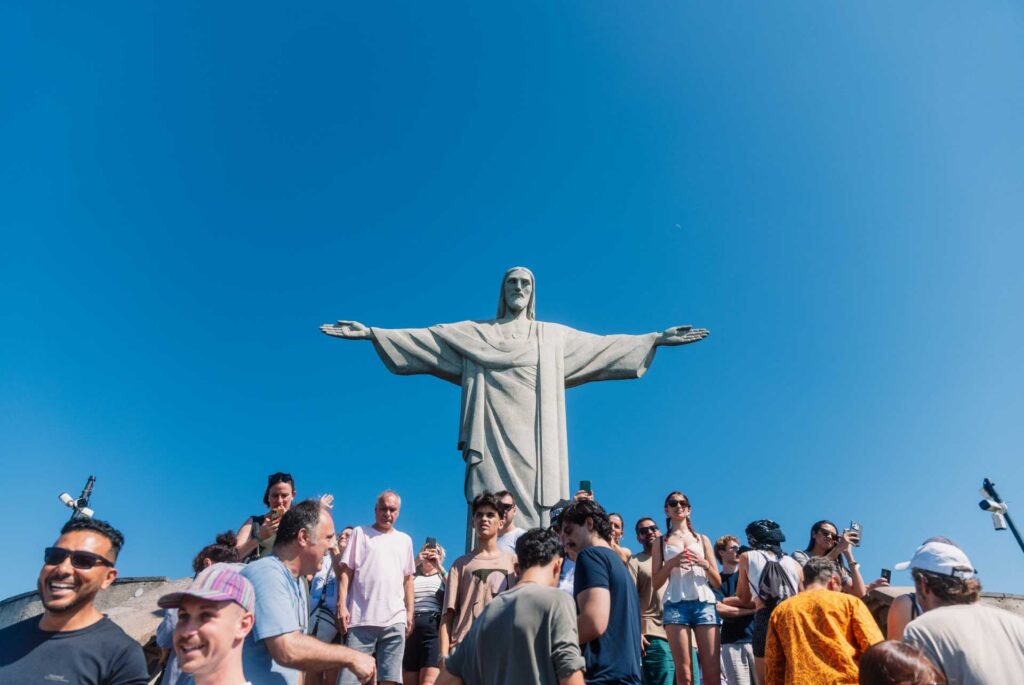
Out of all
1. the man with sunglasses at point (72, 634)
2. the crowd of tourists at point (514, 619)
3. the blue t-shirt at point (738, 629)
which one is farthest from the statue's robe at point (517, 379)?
the man with sunglasses at point (72, 634)

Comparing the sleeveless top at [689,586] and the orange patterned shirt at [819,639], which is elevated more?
the sleeveless top at [689,586]

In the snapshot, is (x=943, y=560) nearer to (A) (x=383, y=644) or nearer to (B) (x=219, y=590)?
(B) (x=219, y=590)

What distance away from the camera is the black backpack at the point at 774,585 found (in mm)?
4883

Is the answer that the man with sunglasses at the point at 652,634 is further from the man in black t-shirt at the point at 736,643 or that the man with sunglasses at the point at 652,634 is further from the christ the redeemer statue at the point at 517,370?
the christ the redeemer statue at the point at 517,370

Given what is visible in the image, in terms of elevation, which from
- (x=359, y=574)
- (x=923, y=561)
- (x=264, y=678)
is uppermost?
(x=359, y=574)

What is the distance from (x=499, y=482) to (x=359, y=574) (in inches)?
192

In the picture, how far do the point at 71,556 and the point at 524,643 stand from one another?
196 cm

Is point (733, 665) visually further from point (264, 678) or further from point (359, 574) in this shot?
point (264, 678)

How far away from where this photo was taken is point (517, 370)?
11.1 metres

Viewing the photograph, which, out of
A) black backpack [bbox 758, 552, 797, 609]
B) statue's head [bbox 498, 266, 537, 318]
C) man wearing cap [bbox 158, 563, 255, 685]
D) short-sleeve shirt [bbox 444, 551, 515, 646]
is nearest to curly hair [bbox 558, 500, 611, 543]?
short-sleeve shirt [bbox 444, 551, 515, 646]

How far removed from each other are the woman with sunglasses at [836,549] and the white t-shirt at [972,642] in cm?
251

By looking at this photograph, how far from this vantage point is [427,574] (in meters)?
6.67

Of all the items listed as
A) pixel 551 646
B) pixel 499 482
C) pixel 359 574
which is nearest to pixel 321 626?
pixel 359 574

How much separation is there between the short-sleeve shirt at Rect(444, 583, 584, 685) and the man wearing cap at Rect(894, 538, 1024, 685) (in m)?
1.41
